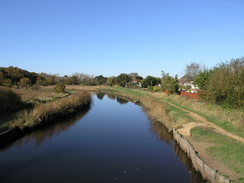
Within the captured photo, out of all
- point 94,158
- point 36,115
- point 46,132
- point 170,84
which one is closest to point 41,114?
point 36,115

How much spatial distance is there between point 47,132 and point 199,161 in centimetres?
1241

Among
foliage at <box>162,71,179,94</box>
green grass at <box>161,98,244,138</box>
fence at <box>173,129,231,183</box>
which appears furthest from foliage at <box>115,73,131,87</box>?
fence at <box>173,129,231,183</box>

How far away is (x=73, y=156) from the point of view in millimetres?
12203

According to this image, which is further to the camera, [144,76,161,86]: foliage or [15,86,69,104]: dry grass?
[144,76,161,86]: foliage

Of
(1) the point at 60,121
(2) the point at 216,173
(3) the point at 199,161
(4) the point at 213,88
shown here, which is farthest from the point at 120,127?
(2) the point at 216,173

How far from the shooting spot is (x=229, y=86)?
19.0 m

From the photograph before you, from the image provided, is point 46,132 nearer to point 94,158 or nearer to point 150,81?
point 94,158

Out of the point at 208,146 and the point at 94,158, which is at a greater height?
the point at 208,146

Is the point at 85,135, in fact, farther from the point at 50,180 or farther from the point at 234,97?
the point at 234,97

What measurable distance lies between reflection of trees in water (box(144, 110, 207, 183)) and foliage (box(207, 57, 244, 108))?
20.6 ft

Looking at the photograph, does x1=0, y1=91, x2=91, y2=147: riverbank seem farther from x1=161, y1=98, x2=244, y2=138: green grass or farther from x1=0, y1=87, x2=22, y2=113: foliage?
x1=161, y1=98, x2=244, y2=138: green grass

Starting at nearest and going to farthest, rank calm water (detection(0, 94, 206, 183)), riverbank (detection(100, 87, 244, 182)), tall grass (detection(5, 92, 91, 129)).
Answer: riverbank (detection(100, 87, 244, 182)) < calm water (detection(0, 94, 206, 183)) < tall grass (detection(5, 92, 91, 129))

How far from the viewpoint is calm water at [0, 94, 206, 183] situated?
9.62 metres

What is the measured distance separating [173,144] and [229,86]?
27.3 feet
